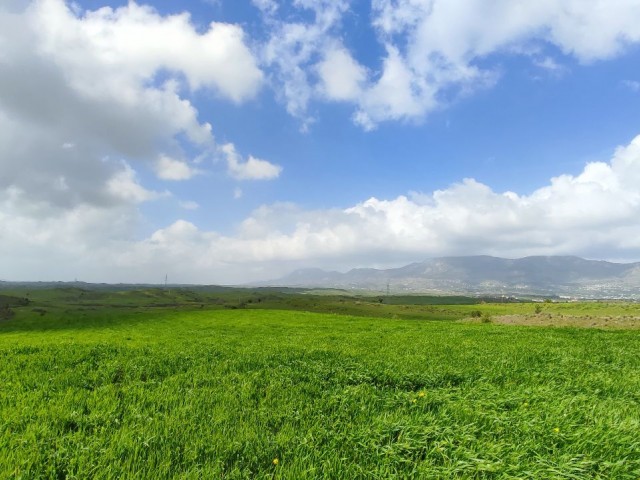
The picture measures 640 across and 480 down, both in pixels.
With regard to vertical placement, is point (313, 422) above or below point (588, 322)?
above

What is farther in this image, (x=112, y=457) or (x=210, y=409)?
(x=210, y=409)

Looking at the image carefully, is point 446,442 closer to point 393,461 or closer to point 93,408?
point 393,461

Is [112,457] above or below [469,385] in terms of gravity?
above

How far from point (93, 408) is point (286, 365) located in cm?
706

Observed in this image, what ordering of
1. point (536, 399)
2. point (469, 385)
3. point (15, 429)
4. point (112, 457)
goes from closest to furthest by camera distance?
point (112, 457) → point (15, 429) → point (536, 399) → point (469, 385)

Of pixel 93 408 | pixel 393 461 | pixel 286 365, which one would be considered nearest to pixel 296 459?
pixel 393 461

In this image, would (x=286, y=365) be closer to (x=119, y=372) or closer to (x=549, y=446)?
(x=119, y=372)

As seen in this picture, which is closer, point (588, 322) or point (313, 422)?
point (313, 422)

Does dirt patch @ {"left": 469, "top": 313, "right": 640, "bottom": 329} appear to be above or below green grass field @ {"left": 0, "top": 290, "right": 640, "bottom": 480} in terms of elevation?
below

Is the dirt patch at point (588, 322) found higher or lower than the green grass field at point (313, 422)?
lower

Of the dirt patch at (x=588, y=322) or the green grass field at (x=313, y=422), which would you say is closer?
the green grass field at (x=313, y=422)

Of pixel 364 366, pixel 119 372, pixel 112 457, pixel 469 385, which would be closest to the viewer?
pixel 112 457

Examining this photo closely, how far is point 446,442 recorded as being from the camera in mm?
6582

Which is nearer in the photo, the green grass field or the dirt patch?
the green grass field
